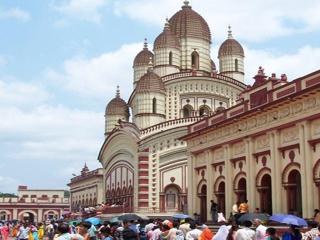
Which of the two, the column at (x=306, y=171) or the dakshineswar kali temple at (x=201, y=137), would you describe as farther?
the dakshineswar kali temple at (x=201, y=137)

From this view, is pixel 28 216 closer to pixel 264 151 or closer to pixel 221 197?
pixel 221 197

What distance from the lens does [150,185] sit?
1779 inches

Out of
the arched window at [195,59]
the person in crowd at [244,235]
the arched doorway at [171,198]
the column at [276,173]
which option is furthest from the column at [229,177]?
the arched window at [195,59]

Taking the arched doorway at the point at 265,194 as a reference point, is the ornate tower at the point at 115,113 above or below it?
above

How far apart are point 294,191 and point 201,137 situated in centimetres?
909

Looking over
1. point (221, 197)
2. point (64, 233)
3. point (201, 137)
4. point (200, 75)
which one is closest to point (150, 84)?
point (200, 75)

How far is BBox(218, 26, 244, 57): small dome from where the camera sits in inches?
2141

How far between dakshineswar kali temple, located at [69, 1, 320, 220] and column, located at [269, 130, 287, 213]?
0.04m

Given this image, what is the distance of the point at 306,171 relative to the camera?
76.5 ft

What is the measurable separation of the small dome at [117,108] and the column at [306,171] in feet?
116

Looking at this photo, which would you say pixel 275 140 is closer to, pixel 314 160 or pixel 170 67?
pixel 314 160

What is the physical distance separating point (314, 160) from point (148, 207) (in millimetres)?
23648

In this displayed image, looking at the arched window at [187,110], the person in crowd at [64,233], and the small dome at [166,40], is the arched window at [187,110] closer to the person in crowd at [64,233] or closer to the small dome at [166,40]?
the small dome at [166,40]

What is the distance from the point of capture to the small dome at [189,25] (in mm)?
52625
